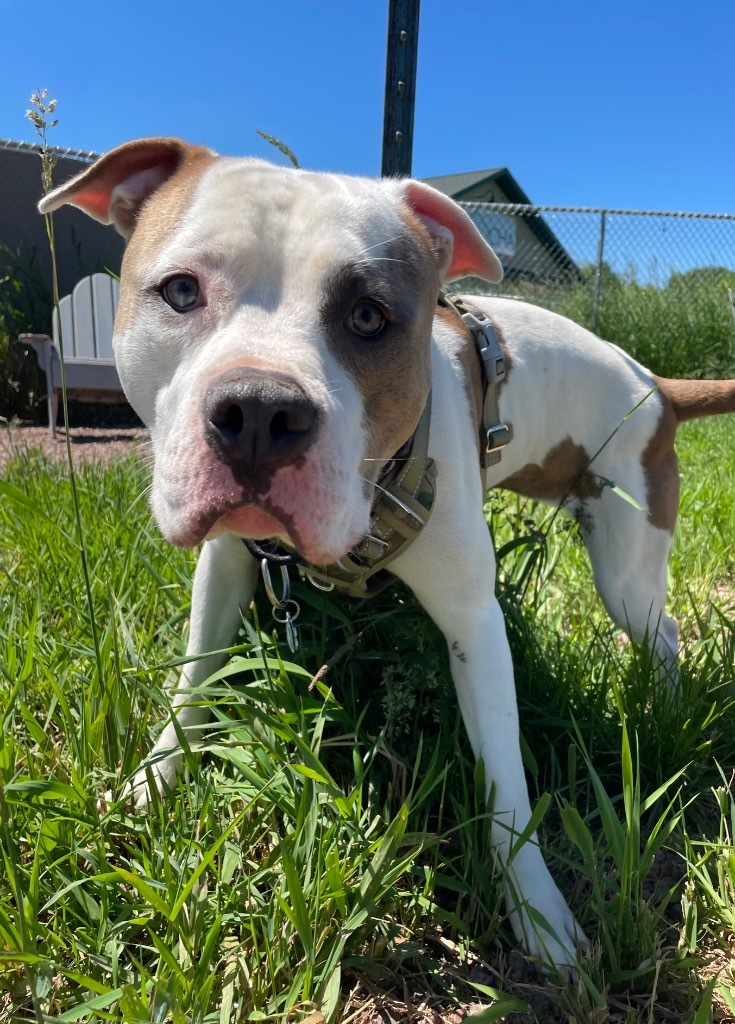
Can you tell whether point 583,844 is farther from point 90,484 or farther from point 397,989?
point 90,484

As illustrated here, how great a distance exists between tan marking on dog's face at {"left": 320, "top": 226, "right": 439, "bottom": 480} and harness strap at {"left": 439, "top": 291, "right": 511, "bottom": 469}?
1.48 feet

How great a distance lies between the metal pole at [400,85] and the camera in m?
2.84

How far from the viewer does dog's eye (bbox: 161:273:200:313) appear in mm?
1378

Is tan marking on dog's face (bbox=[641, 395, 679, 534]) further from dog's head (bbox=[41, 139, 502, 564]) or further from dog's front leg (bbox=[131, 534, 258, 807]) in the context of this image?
dog's front leg (bbox=[131, 534, 258, 807])

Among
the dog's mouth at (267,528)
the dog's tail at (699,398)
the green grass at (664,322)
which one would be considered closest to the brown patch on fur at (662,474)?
the dog's tail at (699,398)

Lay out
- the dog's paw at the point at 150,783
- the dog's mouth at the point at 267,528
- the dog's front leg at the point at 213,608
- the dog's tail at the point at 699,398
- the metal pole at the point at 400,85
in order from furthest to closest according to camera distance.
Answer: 1. the metal pole at the point at 400,85
2. the dog's tail at the point at 699,398
3. the dog's front leg at the point at 213,608
4. the dog's paw at the point at 150,783
5. the dog's mouth at the point at 267,528

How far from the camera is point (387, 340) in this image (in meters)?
1.44

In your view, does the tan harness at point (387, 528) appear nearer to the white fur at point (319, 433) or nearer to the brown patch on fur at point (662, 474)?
the white fur at point (319, 433)

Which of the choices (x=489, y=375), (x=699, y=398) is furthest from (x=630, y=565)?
(x=489, y=375)

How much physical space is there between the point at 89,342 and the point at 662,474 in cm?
520

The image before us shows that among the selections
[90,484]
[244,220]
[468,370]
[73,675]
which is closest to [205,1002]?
[73,675]

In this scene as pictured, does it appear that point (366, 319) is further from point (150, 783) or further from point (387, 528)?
point (150, 783)

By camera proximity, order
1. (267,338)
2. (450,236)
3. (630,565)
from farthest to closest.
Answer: (630,565) < (450,236) < (267,338)

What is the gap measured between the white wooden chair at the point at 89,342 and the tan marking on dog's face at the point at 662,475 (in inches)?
182
